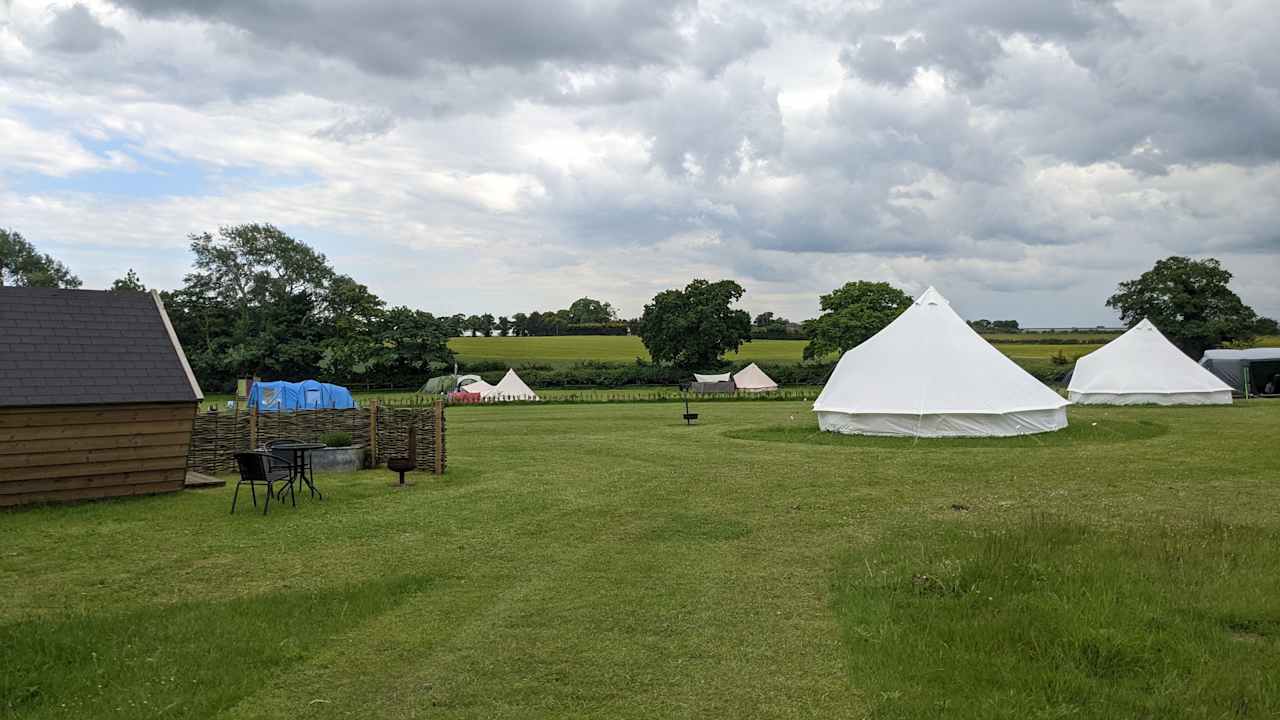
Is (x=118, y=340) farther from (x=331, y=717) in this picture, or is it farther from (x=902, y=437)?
(x=902, y=437)

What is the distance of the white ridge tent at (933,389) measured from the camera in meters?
21.4

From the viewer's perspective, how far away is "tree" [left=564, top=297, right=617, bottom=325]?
116 metres

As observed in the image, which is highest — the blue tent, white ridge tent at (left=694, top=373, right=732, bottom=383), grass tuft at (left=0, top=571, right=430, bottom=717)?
white ridge tent at (left=694, top=373, right=732, bottom=383)

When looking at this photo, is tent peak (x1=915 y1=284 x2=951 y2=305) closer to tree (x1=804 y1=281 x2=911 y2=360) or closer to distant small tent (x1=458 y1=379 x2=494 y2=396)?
distant small tent (x1=458 y1=379 x2=494 y2=396)

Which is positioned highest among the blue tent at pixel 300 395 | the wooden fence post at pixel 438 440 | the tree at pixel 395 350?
the tree at pixel 395 350

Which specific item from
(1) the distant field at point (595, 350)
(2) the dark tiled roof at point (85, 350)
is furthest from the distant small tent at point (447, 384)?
(2) the dark tiled roof at point (85, 350)

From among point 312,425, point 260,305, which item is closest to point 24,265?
point 260,305

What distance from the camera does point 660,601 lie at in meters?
7.34

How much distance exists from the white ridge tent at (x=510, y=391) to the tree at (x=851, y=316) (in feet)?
86.0

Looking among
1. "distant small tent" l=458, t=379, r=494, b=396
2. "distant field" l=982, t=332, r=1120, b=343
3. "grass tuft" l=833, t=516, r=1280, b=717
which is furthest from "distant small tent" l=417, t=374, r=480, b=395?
"distant field" l=982, t=332, r=1120, b=343

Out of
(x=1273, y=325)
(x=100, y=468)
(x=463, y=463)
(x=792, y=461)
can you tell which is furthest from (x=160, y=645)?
(x=1273, y=325)

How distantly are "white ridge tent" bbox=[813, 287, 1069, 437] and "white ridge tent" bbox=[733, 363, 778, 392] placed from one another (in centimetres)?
3142

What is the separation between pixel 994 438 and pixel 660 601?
1600cm

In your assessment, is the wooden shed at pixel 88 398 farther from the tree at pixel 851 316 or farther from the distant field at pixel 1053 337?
the distant field at pixel 1053 337
